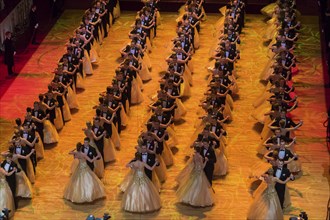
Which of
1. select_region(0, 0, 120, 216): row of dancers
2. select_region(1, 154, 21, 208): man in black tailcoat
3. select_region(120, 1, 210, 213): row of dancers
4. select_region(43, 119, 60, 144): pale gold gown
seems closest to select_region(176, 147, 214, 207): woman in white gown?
select_region(120, 1, 210, 213): row of dancers

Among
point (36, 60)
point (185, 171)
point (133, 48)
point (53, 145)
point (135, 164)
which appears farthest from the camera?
point (36, 60)

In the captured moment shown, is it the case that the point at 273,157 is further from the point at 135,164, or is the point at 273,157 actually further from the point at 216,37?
the point at 216,37

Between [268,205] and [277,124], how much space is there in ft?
7.73

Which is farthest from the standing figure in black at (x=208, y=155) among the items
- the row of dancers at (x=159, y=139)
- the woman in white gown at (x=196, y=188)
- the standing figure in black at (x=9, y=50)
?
the standing figure in black at (x=9, y=50)

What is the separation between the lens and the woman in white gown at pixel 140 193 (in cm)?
1562

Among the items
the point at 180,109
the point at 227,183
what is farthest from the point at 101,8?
the point at 227,183

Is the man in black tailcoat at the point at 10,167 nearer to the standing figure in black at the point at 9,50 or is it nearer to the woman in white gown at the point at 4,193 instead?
the woman in white gown at the point at 4,193

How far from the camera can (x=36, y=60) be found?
22891 mm

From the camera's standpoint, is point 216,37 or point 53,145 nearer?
point 53,145

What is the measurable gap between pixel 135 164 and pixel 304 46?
964 cm

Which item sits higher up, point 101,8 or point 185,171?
point 101,8

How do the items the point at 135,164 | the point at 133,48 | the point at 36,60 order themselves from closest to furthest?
the point at 135,164 < the point at 133,48 < the point at 36,60

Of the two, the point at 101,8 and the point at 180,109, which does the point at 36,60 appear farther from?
the point at 180,109

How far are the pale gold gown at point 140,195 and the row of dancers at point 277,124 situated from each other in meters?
1.68
